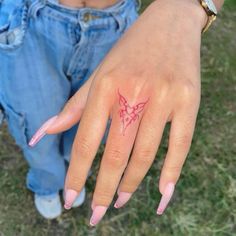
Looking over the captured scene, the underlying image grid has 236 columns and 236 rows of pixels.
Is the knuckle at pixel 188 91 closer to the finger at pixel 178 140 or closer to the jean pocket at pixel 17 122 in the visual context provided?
the finger at pixel 178 140

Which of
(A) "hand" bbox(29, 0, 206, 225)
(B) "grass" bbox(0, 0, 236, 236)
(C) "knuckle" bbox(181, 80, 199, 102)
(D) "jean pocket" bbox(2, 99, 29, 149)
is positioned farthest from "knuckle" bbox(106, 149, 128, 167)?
(B) "grass" bbox(0, 0, 236, 236)

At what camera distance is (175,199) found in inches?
77.1

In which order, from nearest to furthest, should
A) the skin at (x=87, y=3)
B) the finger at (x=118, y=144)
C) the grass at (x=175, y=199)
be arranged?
the finger at (x=118, y=144) → the skin at (x=87, y=3) → the grass at (x=175, y=199)

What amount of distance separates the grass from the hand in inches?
45.6

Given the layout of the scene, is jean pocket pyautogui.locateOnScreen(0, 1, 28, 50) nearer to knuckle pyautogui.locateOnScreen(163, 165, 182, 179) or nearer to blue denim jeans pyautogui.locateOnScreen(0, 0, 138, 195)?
blue denim jeans pyautogui.locateOnScreen(0, 0, 138, 195)

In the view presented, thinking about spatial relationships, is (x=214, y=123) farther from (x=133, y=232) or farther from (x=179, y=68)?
(x=179, y=68)

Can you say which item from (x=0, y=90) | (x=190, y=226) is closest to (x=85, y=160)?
(x=0, y=90)

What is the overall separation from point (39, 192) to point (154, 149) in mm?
1197

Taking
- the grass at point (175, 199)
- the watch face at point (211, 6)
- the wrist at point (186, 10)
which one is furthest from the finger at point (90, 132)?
the grass at point (175, 199)

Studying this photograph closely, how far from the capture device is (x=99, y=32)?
1068 millimetres

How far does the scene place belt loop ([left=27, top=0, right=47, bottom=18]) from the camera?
1.02 meters

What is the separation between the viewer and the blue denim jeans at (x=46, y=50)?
1.04 m

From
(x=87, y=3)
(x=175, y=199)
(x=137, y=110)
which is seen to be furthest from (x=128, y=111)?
(x=175, y=199)

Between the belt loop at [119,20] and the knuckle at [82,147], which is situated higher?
the knuckle at [82,147]
